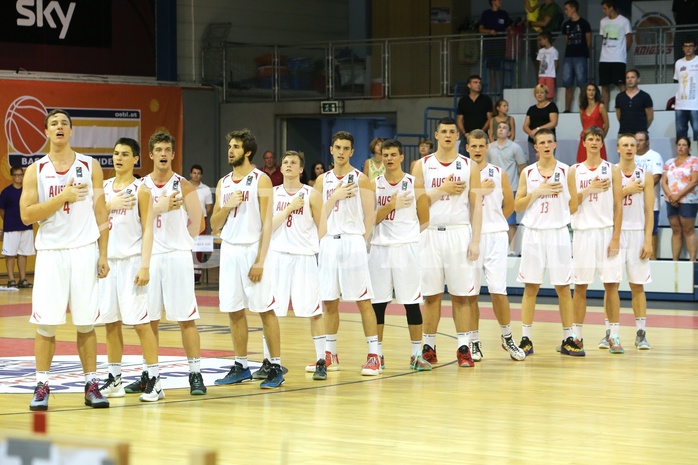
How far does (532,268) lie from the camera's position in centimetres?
1083

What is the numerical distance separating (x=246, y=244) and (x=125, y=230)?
106cm

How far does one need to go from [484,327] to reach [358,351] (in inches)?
103

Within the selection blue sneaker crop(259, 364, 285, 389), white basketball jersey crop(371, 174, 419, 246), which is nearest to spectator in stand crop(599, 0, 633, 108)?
white basketball jersey crop(371, 174, 419, 246)

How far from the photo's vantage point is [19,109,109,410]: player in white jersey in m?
7.80

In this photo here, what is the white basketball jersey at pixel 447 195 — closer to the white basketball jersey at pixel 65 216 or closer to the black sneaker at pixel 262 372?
the black sneaker at pixel 262 372

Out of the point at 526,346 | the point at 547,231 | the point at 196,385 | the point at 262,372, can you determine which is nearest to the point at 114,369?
the point at 196,385

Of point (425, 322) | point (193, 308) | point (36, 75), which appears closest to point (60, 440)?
point (193, 308)

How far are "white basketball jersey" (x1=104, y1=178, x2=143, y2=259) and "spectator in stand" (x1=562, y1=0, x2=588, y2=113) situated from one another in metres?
11.2

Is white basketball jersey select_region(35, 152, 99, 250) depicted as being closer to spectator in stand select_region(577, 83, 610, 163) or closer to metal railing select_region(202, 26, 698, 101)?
spectator in stand select_region(577, 83, 610, 163)

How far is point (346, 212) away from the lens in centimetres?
950

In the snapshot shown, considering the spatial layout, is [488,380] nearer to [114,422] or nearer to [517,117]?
[114,422]

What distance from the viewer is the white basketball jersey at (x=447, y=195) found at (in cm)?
1000

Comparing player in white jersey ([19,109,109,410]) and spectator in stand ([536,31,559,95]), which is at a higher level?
spectator in stand ([536,31,559,95])

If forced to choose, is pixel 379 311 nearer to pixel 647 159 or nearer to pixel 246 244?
pixel 246 244
